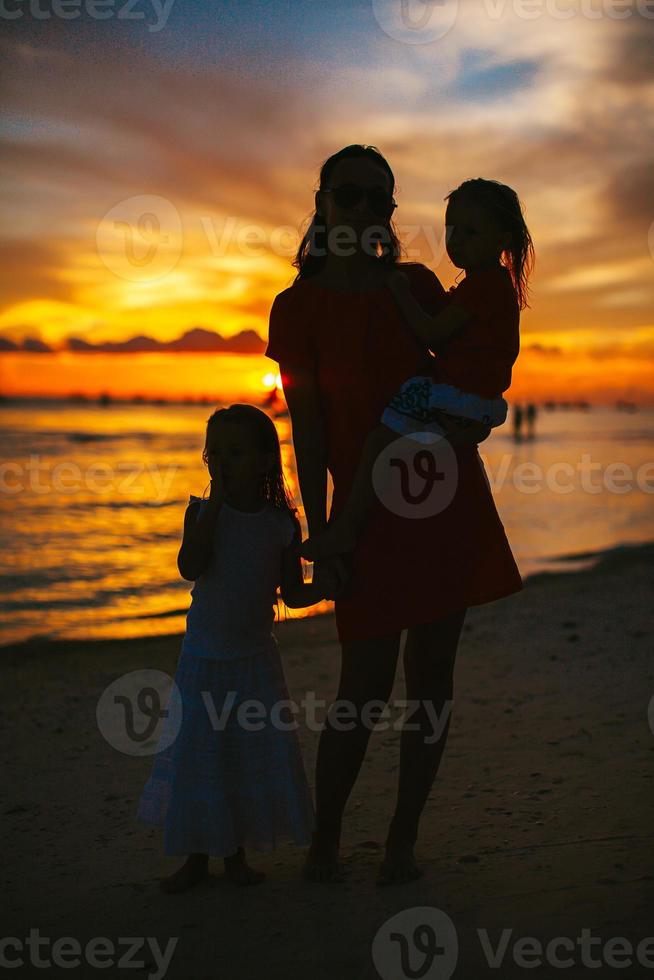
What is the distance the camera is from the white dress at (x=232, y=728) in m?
3.01

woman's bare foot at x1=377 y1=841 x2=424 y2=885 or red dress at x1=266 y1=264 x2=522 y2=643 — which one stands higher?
red dress at x1=266 y1=264 x2=522 y2=643

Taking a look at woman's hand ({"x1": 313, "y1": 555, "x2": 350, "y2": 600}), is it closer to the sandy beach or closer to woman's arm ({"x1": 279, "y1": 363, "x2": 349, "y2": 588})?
woman's arm ({"x1": 279, "y1": 363, "x2": 349, "y2": 588})

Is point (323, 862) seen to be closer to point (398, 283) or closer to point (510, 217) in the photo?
point (398, 283)

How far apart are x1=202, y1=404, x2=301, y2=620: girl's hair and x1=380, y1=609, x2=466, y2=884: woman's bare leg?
2.05ft

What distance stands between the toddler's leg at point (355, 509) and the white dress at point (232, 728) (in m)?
0.29

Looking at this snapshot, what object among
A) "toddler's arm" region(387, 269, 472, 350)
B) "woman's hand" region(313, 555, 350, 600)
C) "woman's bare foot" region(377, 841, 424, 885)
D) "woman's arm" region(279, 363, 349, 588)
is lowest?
"woman's bare foot" region(377, 841, 424, 885)

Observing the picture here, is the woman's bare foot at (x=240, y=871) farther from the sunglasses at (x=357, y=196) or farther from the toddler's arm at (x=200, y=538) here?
the sunglasses at (x=357, y=196)

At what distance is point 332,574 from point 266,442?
542 millimetres

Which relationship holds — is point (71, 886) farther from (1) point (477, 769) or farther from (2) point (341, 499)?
(1) point (477, 769)

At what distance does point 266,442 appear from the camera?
3113mm

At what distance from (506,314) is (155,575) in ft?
27.9

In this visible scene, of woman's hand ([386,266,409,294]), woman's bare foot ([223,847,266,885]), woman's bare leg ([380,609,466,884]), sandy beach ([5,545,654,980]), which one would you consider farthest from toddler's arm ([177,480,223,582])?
sandy beach ([5,545,654,980])

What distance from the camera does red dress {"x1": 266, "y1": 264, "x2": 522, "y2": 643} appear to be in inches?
112

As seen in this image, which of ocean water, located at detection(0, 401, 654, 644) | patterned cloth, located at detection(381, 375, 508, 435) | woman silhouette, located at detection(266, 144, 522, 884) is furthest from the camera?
ocean water, located at detection(0, 401, 654, 644)
